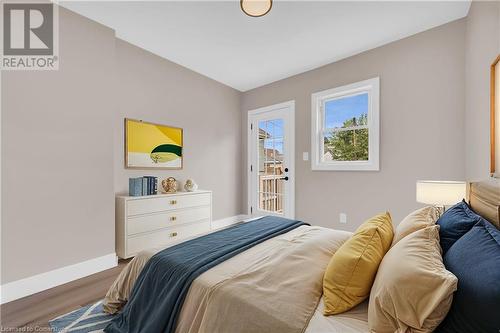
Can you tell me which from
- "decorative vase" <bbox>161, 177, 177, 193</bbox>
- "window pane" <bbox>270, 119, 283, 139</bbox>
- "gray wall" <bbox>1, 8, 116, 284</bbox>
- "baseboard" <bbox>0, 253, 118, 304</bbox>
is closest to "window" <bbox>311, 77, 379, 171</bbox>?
"window pane" <bbox>270, 119, 283, 139</bbox>

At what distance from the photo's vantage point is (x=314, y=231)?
1880 millimetres

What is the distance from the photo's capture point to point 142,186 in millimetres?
2930

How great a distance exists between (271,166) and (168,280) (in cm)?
321

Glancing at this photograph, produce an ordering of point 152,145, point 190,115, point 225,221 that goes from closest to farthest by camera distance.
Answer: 1. point 152,145
2. point 190,115
3. point 225,221

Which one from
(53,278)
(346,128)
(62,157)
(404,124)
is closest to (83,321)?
(53,278)

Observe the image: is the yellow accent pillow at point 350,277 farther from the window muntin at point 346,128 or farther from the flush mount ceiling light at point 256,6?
the window muntin at point 346,128

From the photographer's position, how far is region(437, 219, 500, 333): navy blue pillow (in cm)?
65

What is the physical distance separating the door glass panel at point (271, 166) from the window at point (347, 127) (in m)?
0.73

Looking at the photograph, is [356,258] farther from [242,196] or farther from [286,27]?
[242,196]

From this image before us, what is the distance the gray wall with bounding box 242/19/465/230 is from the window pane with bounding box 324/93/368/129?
247mm

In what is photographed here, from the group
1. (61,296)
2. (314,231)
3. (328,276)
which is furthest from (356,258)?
(61,296)

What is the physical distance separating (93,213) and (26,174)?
685 mm

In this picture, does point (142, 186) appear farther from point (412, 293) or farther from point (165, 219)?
point (412, 293)

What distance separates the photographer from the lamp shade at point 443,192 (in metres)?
1.93
